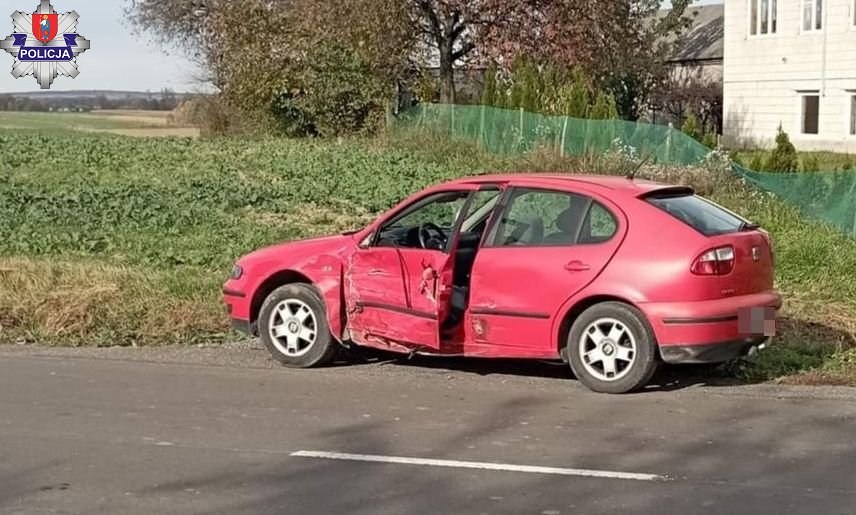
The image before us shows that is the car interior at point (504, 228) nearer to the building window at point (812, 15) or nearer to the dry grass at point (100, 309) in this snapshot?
the dry grass at point (100, 309)

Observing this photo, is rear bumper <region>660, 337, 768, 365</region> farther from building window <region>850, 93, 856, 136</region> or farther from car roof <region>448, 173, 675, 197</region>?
building window <region>850, 93, 856, 136</region>

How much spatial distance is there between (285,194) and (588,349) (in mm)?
12821

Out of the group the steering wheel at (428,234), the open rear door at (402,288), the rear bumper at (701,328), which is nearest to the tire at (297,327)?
the open rear door at (402,288)

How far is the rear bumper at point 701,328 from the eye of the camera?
312 inches

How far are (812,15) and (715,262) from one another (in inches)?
1318

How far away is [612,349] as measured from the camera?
26.9 feet

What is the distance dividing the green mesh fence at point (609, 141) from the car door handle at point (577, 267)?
7162 mm

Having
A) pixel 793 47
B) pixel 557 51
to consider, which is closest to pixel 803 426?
pixel 557 51

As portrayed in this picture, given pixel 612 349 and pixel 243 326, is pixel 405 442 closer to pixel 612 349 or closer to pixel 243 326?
pixel 612 349

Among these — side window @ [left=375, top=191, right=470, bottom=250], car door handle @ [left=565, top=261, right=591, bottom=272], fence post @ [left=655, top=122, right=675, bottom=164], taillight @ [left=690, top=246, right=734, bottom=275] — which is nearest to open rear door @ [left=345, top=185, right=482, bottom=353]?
side window @ [left=375, top=191, right=470, bottom=250]

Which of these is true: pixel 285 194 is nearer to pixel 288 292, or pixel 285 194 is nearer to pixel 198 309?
pixel 198 309

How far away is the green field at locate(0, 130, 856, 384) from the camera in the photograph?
34.7 ft

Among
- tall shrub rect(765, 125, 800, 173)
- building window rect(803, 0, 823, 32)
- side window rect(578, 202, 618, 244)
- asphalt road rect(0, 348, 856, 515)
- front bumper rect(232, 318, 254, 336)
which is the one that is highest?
building window rect(803, 0, 823, 32)

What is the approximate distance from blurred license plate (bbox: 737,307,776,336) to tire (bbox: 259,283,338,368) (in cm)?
302
